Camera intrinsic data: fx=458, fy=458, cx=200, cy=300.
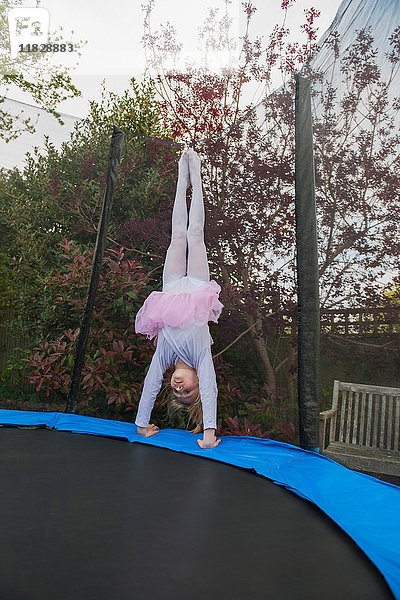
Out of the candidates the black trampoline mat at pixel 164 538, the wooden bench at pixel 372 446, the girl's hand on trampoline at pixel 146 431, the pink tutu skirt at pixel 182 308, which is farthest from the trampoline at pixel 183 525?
the pink tutu skirt at pixel 182 308

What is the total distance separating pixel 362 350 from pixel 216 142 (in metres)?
1.56

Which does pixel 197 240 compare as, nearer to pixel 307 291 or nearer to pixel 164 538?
pixel 307 291

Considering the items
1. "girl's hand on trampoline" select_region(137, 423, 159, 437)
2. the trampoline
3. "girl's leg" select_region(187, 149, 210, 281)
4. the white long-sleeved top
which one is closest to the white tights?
"girl's leg" select_region(187, 149, 210, 281)

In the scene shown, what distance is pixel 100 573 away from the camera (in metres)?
0.84

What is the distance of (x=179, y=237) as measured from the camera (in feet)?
7.13

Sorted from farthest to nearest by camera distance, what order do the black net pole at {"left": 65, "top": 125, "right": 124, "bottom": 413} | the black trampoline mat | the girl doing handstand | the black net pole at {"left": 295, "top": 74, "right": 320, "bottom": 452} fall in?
the black net pole at {"left": 65, "top": 125, "right": 124, "bottom": 413} → the girl doing handstand → the black net pole at {"left": 295, "top": 74, "right": 320, "bottom": 452} → the black trampoline mat

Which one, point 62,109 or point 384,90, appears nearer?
point 384,90

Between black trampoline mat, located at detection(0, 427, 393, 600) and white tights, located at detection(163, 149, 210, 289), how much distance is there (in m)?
0.85

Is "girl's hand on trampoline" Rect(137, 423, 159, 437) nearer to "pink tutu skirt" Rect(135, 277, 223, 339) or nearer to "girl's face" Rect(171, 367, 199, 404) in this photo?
"girl's face" Rect(171, 367, 199, 404)

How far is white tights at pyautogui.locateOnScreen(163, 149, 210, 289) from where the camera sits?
2068 millimetres

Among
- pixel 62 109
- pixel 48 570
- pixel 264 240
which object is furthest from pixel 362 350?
pixel 62 109

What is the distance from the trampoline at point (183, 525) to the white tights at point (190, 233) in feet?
2.55

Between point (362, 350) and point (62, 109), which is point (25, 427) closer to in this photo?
point (362, 350)

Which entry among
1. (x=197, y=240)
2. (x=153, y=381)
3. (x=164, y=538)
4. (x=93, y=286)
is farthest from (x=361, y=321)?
(x=164, y=538)
